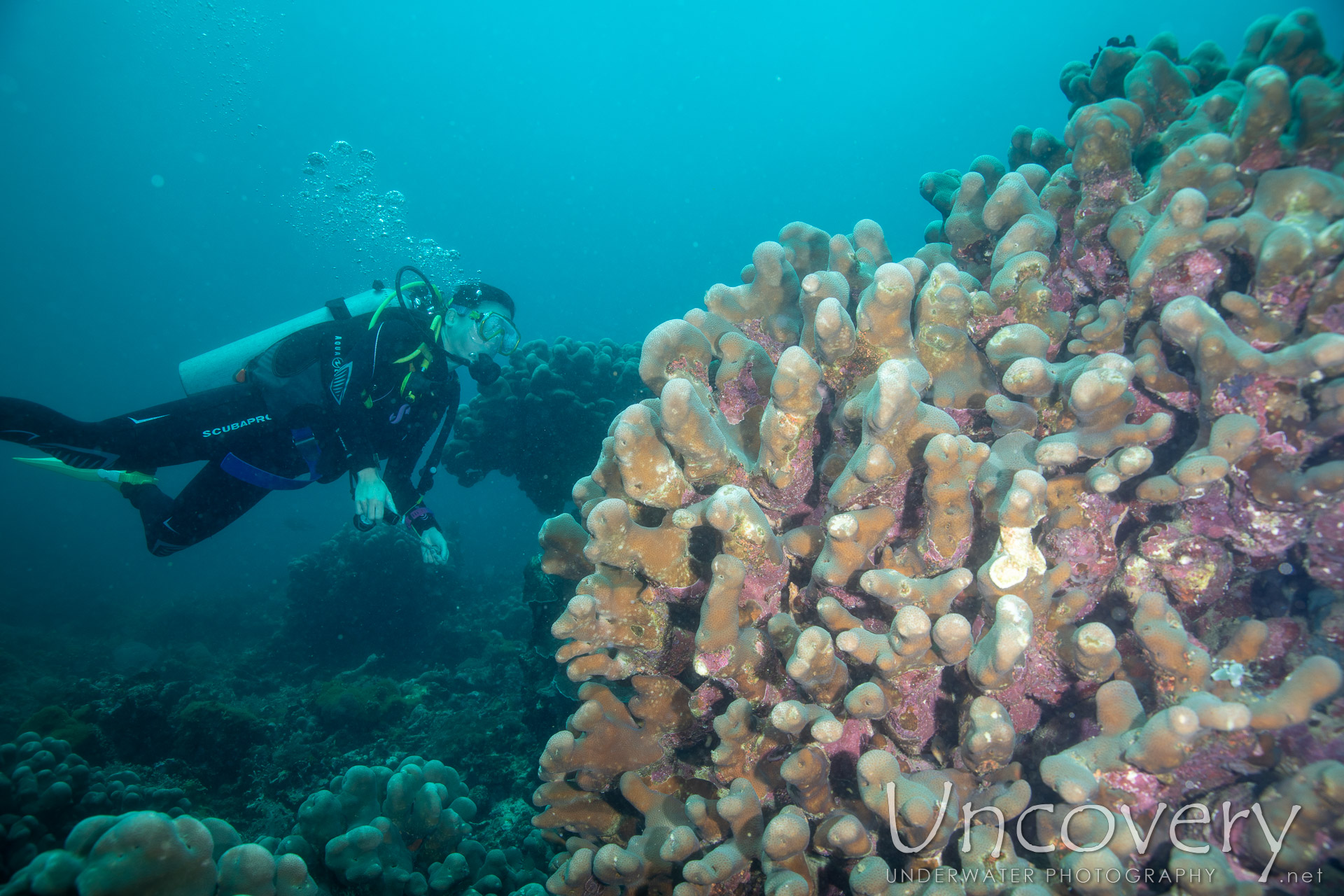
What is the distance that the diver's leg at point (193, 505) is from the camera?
19.5 ft

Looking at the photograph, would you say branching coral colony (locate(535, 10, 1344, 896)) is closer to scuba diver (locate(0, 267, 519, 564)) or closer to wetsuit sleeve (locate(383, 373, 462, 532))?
scuba diver (locate(0, 267, 519, 564))

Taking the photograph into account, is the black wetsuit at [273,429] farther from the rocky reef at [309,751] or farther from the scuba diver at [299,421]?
the rocky reef at [309,751]

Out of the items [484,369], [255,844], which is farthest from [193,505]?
[255,844]

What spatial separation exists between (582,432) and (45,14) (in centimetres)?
10678

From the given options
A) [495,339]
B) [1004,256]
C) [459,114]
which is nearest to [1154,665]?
[1004,256]

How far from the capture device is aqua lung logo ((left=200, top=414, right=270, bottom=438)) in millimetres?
5512

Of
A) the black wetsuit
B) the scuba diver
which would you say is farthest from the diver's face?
the black wetsuit

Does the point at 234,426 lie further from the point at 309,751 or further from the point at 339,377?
the point at 309,751

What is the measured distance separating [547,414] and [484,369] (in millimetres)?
1604

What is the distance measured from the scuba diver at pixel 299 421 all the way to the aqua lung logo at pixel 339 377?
0.01 meters

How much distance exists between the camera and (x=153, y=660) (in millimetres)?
13961

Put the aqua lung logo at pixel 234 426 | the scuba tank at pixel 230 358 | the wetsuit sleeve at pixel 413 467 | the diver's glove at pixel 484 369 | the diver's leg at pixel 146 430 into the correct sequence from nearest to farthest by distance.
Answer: the diver's leg at pixel 146 430, the aqua lung logo at pixel 234 426, the wetsuit sleeve at pixel 413 467, the scuba tank at pixel 230 358, the diver's glove at pixel 484 369

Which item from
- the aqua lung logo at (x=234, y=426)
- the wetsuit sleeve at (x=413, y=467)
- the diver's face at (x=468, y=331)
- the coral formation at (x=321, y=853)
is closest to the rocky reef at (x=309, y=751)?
the coral formation at (x=321, y=853)

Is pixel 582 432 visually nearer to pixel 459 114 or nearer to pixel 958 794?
pixel 958 794
